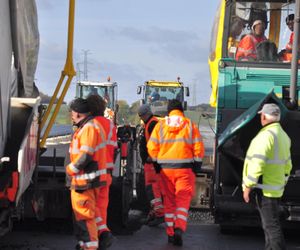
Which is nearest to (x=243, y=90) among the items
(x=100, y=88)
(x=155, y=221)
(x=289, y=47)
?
(x=289, y=47)

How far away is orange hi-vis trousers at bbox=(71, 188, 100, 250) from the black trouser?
1717 millimetres

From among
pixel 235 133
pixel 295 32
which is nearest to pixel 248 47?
pixel 295 32

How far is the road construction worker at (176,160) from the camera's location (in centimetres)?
816

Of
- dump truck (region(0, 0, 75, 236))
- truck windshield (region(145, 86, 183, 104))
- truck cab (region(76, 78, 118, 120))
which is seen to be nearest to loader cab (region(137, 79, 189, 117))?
truck windshield (region(145, 86, 183, 104))

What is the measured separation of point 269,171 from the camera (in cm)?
666

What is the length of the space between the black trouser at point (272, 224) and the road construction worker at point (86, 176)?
168 centimetres

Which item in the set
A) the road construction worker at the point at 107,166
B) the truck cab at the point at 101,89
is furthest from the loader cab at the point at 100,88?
the road construction worker at the point at 107,166

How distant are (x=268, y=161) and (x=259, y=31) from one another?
10.6 feet

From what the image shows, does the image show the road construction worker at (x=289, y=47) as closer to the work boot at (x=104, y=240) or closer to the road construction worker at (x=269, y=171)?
the road construction worker at (x=269, y=171)

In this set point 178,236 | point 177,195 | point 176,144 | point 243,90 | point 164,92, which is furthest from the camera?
point 164,92

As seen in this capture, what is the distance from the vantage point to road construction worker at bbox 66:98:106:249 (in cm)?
657

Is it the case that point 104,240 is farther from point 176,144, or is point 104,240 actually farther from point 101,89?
point 101,89

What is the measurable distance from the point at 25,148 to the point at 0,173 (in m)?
0.32

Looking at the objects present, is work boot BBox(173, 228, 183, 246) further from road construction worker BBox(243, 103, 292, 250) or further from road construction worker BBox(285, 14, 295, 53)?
road construction worker BBox(285, 14, 295, 53)
